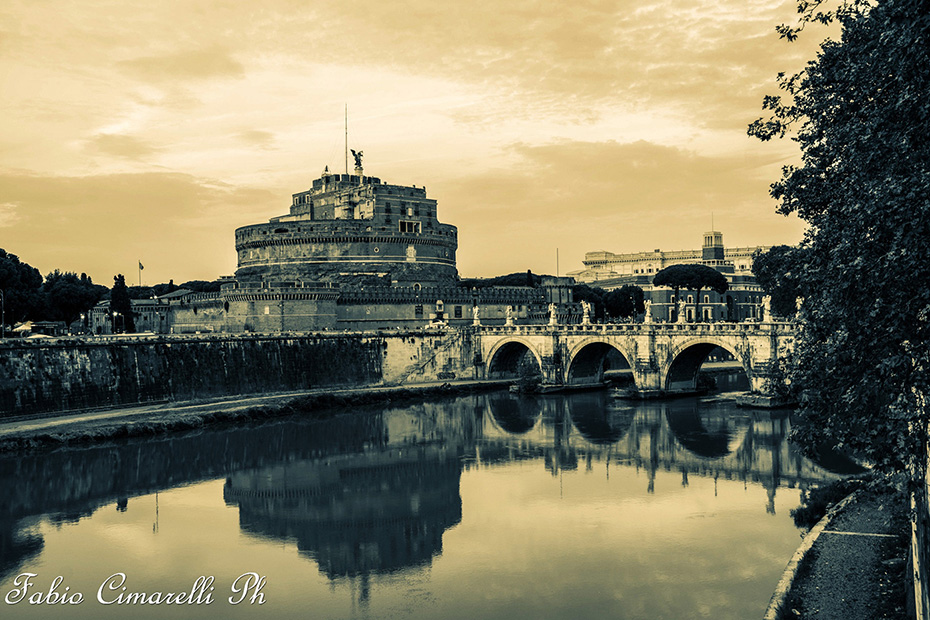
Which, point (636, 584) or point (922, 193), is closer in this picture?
point (922, 193)

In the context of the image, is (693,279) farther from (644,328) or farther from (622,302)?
(644,328)

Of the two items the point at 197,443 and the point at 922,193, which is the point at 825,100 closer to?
the point at 922,193

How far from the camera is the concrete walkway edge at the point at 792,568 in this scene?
36.4 feet

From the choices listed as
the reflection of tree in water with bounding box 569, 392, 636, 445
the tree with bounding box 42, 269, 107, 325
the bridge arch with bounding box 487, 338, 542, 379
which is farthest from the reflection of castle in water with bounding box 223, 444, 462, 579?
the tree with bounding box 42, 269, 107, 325

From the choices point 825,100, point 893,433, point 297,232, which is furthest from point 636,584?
point 297,232

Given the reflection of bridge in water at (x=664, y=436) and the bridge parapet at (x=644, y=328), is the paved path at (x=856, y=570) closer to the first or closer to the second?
the reflection of bridge in water at (x=664, y=436)

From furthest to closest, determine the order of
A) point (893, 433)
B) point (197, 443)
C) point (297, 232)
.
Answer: point (297, 232) → point (197, 443) → point (893, 433)

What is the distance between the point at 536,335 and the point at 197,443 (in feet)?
68.9

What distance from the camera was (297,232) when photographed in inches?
2238

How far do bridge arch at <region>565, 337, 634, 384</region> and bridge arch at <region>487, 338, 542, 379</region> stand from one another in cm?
289

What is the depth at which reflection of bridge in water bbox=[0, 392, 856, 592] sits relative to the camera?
1958 centimetres
